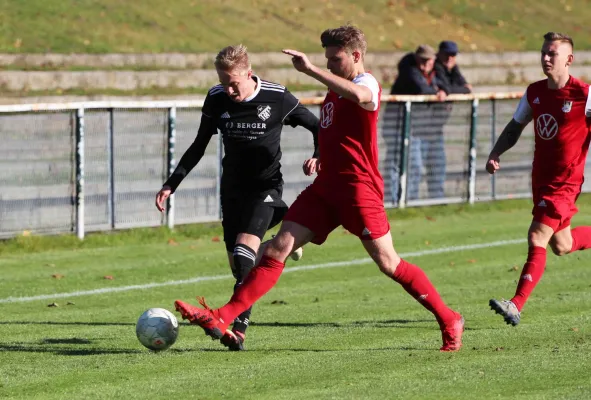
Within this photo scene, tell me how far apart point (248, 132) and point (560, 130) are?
7.85 ft

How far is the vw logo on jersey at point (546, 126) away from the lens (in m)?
9.33

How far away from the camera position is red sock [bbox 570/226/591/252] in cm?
991

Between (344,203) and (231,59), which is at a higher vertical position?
(231,59)

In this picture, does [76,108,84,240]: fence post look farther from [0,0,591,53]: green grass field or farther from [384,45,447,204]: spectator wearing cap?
[0,0,591,53]: green grass field

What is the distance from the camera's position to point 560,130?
9312 mm

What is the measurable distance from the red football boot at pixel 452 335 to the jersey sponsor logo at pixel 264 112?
6.61 feet

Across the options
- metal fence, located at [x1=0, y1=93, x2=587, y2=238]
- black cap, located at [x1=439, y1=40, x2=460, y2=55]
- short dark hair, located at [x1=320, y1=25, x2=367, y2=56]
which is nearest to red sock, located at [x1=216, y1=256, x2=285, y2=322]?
short dark hair, located at [x1=320, y1=25, x2=367, y2=56]

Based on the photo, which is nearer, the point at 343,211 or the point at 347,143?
the point at 347,143

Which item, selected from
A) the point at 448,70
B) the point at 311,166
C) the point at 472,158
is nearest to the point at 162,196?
the point at 311,166

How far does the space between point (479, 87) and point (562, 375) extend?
20.8m

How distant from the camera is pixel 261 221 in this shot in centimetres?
888

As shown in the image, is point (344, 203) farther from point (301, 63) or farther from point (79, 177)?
point (79, 177)

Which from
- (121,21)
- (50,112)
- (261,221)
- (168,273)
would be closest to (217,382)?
(261,221)

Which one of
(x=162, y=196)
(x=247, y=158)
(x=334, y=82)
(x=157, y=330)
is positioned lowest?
(x=157, y=330)
